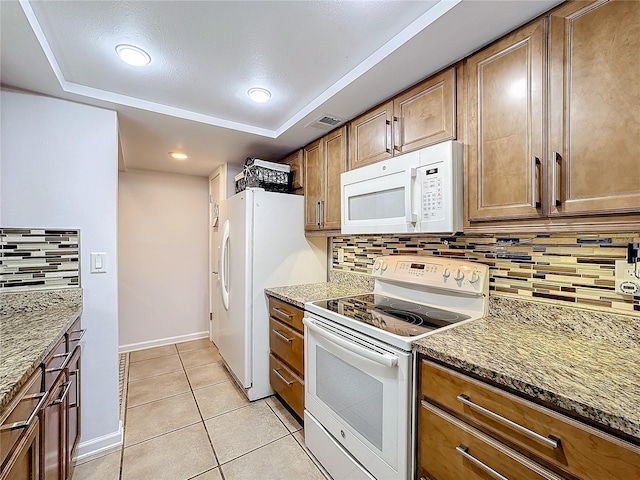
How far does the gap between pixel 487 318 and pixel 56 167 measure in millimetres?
2488

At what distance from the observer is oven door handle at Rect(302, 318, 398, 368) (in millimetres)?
1208

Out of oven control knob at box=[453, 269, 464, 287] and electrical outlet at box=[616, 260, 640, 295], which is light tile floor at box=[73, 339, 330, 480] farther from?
electrical outlet at box=[616, 260, 640, 295]

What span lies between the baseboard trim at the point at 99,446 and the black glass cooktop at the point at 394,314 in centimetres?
150

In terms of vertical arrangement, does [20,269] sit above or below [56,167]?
below

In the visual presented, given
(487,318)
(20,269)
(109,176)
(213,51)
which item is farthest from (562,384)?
(20,269)

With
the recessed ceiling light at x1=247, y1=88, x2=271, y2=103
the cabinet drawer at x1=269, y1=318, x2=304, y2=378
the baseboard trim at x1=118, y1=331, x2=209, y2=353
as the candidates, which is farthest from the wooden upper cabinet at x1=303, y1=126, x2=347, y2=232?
the baseboard trim at x1=118, y1=331, x2=209, y2=353

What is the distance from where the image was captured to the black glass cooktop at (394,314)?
1.38 meters

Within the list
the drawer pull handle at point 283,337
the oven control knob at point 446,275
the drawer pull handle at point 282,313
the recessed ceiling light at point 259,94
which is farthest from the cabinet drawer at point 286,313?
the recessed ceiling light at point 259,94

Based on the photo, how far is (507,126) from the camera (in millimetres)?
1240

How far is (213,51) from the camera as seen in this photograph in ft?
4.68

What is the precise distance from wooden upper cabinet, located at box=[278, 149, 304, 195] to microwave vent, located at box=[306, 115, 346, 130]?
50 centimetres

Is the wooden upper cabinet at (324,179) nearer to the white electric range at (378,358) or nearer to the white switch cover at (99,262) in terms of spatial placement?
the white electric range at (378,358)

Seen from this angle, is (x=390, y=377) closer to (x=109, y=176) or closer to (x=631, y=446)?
(x=631, y=446)

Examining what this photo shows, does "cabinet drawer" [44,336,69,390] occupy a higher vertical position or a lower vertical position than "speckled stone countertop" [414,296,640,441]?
lower
